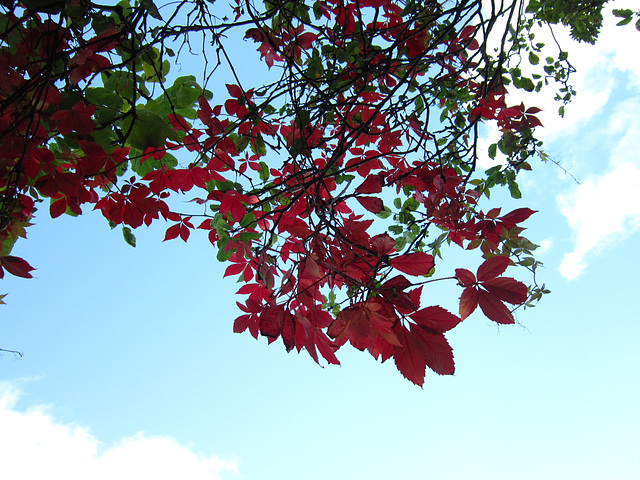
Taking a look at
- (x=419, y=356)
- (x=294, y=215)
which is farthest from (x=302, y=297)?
(x=294, y=215)

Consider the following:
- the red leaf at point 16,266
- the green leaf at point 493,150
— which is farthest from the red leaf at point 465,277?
the green leaf at point 493,150

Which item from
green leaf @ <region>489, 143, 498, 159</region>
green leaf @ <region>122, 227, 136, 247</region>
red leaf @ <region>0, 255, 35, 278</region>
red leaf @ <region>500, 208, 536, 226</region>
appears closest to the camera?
red leaf @ <region>0, 255, 35, 278</region>

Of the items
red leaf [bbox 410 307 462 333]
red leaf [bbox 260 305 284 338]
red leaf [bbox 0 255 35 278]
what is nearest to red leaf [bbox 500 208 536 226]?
red leaf [bbox 410 307 462 333]

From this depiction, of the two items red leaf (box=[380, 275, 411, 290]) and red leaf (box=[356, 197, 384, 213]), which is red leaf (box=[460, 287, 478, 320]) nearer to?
red leaf (box=[380, 275, 411, 290])

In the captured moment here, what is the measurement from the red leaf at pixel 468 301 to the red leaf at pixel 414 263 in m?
0.11

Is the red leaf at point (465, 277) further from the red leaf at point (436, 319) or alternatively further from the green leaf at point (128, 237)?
the green leaf at point (128, 237)

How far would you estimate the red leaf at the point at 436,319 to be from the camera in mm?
781

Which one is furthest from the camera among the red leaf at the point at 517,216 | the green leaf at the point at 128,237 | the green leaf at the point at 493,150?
the green leaf at the point at 493,150

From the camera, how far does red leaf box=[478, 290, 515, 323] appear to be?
835 mm

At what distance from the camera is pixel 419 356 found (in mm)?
796

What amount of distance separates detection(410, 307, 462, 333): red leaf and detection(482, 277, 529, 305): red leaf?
10cm

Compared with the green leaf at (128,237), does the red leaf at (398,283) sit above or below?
below

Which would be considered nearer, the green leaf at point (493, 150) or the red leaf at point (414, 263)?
the red leaf at point (414, 263)

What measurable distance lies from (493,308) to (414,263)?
0.20 metres
